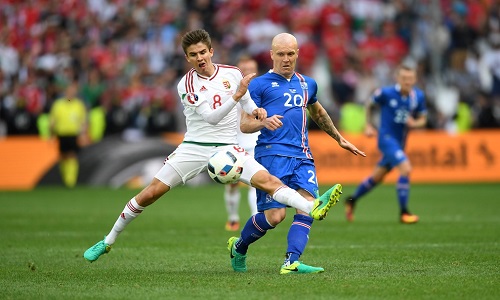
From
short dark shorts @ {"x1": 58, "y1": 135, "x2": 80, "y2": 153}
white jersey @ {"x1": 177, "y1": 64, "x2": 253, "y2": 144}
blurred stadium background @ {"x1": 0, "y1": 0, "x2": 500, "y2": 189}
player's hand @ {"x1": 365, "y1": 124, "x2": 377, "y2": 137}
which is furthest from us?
blurred stadium background @ {"x1": 0, "y1": 0, "x2": 500, "y2": 189}

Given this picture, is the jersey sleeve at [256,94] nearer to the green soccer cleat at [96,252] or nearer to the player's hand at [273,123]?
the player's hand at [273,123]

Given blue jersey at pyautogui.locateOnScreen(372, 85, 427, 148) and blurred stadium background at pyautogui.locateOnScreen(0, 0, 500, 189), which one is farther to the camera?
blurred stadium background at pyautogui.locateOnScreen(0, 0, 500, 189)

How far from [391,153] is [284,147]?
6.73 meters

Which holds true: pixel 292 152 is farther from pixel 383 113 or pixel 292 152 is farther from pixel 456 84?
pixel 456 84

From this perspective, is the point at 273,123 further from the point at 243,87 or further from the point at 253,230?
the point at 253,230

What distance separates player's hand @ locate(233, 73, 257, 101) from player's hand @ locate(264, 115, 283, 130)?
331mm

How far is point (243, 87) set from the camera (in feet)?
28.5

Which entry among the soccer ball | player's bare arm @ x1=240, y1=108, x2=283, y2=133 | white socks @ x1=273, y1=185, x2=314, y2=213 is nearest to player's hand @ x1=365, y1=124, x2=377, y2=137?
player's bare arm @ x1=240, y1=108, x2=283, y2=133

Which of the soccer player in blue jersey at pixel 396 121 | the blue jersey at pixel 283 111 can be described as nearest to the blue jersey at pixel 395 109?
the soccer player in blue jersey at pixel 396 121

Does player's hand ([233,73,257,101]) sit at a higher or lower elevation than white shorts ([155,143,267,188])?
higher

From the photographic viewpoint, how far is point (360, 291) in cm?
785

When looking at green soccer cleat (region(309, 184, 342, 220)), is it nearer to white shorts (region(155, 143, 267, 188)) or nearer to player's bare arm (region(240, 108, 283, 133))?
player's bare arm (region(240, 108, 283, 133))

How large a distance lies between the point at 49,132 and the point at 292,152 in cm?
1591

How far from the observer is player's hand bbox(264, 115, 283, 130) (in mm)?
8695
